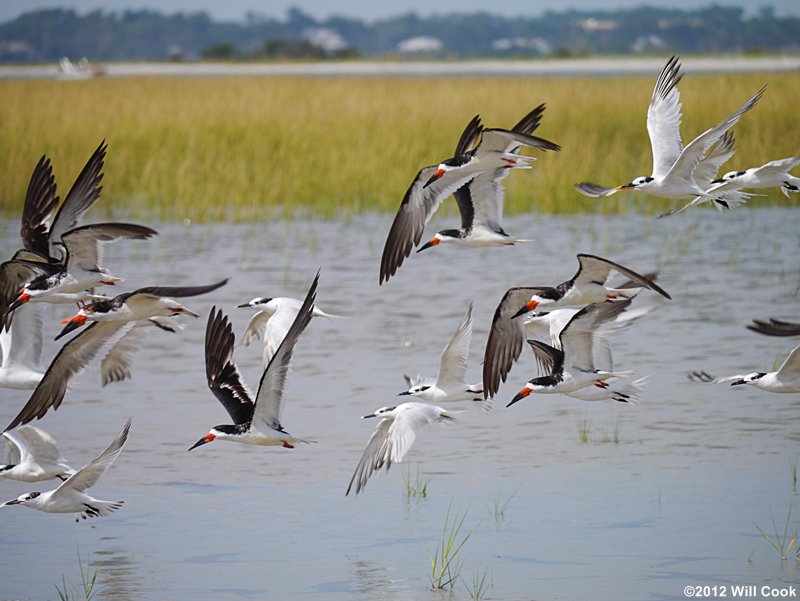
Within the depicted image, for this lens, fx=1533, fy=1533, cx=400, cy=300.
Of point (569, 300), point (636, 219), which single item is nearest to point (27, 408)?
point (569, 300)

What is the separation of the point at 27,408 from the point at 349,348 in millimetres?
4064

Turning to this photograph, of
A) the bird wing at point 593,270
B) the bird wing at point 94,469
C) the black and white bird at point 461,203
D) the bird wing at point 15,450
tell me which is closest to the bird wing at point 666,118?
Answer: the black and white bird at point 461,203

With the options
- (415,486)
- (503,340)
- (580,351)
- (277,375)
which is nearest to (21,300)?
(277,375)

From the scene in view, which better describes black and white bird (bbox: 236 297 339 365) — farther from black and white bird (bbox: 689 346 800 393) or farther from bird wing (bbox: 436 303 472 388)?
black and white bird (bbox: 689 346 800 393)

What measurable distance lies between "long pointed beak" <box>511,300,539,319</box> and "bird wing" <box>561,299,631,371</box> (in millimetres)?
230

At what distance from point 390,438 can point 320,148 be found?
44.2 ft

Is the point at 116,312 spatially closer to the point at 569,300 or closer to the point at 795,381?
the point at 569,300

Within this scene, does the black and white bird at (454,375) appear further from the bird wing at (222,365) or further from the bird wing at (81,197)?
the bird wing at (81,197)

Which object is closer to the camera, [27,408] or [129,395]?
[27,408]

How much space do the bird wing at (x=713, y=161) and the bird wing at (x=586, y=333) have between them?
1626mm

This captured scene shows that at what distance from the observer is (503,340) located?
28.4 ft

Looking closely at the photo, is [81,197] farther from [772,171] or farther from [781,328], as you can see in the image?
[781,328]

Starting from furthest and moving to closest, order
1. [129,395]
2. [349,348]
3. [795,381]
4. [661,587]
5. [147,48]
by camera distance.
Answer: [147,48] → [349,348] → [129,395] → [795,381] → [661,587]

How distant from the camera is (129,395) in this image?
433 inches
